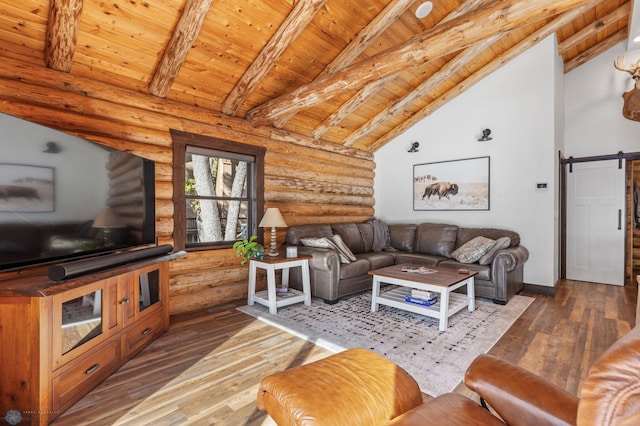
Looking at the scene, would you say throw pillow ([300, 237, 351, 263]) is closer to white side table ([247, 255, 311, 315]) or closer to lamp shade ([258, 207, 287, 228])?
white side table ([247, 255, 311, 315])

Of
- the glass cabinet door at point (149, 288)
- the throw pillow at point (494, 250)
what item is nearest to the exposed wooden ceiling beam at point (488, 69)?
the throw pillow at point (494, 250)

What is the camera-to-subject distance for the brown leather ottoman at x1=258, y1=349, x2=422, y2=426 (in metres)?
1.20

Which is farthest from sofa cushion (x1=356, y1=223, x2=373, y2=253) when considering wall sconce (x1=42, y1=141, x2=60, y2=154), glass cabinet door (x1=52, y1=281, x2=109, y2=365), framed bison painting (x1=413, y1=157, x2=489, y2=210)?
wall sconce (x1=42, y1=141, x2=60, y2=154)

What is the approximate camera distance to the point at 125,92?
3.09 meters

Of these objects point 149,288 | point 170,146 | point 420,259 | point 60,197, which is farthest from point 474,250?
point 60,197

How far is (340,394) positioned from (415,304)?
2.20 m

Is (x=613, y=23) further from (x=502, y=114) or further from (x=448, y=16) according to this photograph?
(x=448, y=16)

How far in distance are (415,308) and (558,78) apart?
14.1 ft

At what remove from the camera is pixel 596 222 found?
503 centimetres

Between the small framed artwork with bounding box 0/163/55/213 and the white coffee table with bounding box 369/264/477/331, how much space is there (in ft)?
9.58

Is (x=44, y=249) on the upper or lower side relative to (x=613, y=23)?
lower

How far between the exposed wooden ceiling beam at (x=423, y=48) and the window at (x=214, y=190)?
1.98 ft

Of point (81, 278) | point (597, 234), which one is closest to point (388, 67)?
point (81, 278)

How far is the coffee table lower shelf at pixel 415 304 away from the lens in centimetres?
317
